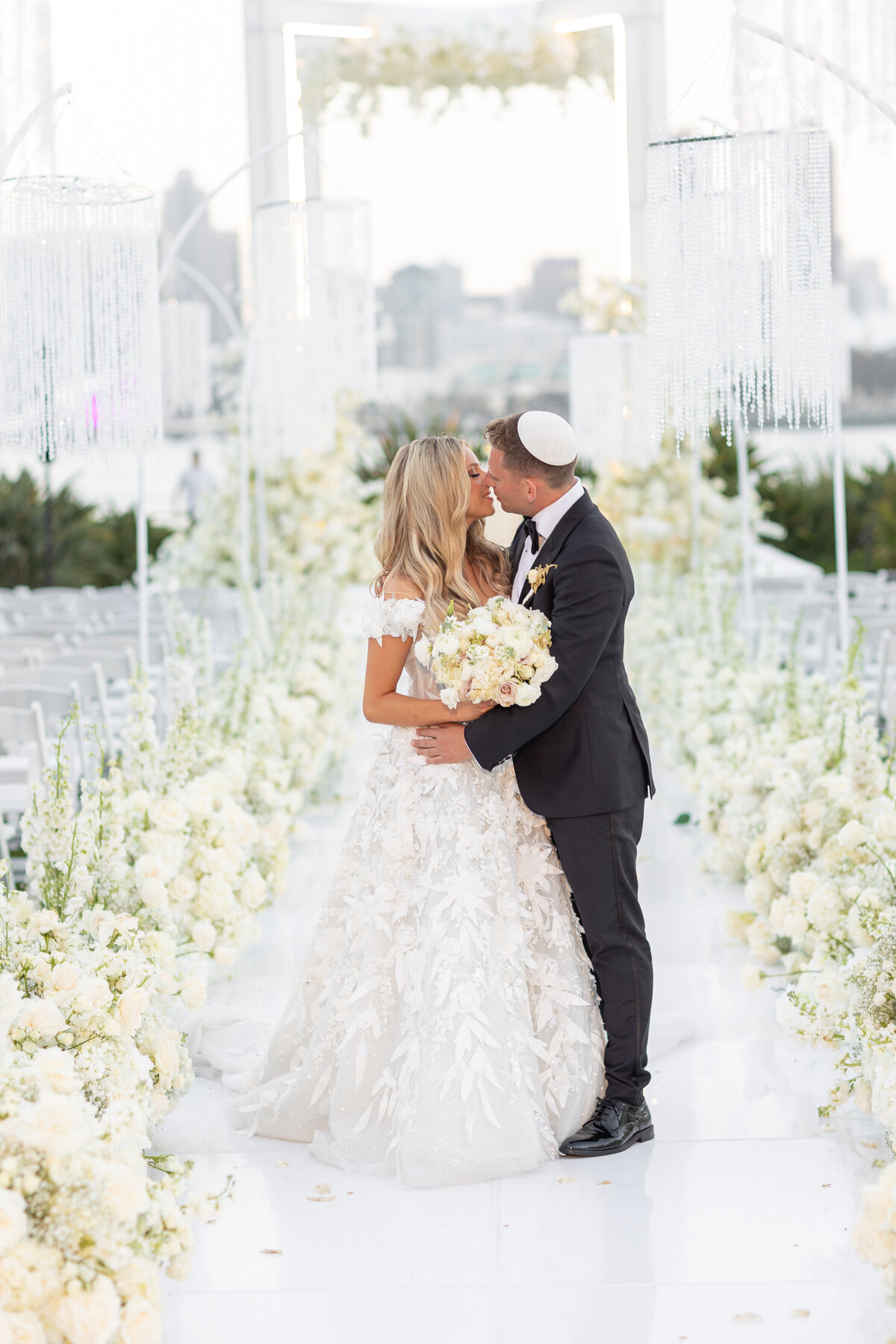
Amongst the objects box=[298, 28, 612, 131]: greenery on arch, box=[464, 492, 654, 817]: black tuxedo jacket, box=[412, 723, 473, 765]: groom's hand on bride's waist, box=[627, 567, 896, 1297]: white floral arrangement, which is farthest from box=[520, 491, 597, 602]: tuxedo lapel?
box=[298, 28, 612, 131]: greenery on arch

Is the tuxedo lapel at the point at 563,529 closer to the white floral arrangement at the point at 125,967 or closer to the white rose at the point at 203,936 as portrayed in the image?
the white floral arrangement at the point at 125,967

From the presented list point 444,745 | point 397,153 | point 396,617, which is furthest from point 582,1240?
point 397,153

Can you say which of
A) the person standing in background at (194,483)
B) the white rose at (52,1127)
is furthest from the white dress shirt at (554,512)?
the person standing in background at (194,483)

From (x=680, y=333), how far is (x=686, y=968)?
1914 millimetres

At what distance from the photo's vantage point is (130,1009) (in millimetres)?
2586

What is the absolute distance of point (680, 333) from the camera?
346cm

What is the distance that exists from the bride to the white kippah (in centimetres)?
15

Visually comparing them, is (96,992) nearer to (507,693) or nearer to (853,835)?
(507,693)

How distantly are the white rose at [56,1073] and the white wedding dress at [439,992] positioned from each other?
886mm

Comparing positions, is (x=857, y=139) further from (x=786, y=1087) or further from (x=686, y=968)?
(x=786, y=1087)

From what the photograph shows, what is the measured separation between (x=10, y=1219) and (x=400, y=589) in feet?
4.92

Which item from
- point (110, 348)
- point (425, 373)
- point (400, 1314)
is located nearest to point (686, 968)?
point (400, 1314)

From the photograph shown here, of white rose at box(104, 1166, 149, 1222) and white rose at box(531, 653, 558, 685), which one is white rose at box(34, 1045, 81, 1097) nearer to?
white rose at box(104, 1166, 149, 1222)

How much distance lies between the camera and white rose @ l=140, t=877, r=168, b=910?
3.44 meters
